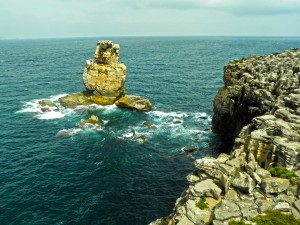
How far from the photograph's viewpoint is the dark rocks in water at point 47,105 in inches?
3919

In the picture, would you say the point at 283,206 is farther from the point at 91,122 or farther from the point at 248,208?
the point at 91,122

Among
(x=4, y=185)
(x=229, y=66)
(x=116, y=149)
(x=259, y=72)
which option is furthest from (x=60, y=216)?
(x=229, y=66)

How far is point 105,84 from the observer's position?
10206cm

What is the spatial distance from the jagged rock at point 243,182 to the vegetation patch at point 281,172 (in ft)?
9.89

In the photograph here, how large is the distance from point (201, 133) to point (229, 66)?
2004 centimetres

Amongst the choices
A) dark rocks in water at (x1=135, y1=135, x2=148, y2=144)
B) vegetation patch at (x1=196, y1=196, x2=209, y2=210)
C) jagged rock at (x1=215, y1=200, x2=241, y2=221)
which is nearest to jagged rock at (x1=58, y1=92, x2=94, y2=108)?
dark rocks in water at (x1=135, y1=135, x2=148, y2=144)

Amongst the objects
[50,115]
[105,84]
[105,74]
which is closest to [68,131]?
[50,115]

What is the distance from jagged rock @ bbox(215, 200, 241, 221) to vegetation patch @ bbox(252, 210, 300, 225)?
1.76 meters

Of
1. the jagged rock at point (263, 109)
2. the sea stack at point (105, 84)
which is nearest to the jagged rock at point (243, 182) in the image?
the jagged rock at point (263, 109)

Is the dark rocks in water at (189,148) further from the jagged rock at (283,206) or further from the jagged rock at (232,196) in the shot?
the jagged rock at (283,206)

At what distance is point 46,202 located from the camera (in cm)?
5216

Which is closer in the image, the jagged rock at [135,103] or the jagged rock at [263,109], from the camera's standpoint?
the jagged rock at [263,109]

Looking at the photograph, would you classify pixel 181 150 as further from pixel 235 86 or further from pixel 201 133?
pixel 235 86

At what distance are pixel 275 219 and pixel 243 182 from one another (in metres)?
5.24
